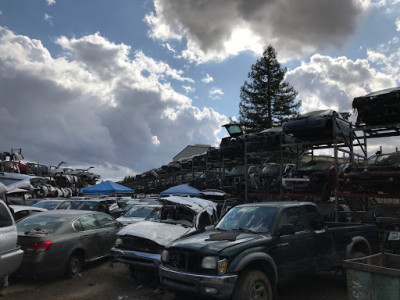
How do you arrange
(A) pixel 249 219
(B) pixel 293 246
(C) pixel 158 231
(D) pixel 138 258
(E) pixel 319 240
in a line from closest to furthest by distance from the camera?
(B) pixel 293 246
(A) pixel 249 219
(E) pixel 319 240
(D) pixel 138 258
(C) pixel 158 231

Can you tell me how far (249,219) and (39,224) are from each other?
4509 millimetres

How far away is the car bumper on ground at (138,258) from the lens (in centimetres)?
655

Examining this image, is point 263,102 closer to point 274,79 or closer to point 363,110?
point 274,79

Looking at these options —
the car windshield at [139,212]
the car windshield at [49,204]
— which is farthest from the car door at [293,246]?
the car windshield at [49,204]

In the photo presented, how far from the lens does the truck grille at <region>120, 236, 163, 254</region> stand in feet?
22.3

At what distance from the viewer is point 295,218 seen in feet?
20.3

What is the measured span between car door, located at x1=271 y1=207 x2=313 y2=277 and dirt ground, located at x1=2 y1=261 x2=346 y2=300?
32.5 inches

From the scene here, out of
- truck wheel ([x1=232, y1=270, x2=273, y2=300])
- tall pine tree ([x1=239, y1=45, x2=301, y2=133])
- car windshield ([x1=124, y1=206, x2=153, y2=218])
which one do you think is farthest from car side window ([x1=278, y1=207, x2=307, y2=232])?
tall pine tree ([x1=239, y1=45, x2=301, y2=133])

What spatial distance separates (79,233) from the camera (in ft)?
25.0

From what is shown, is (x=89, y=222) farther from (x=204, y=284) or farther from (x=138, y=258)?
(x=204, y=284)

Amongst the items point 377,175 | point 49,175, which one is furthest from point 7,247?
point 49,175

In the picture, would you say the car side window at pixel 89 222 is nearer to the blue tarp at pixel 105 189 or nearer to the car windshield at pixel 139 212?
the car windshield at pixel 139 212

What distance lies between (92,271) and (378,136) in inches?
469

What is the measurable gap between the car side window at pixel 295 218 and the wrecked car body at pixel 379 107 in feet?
24.1
